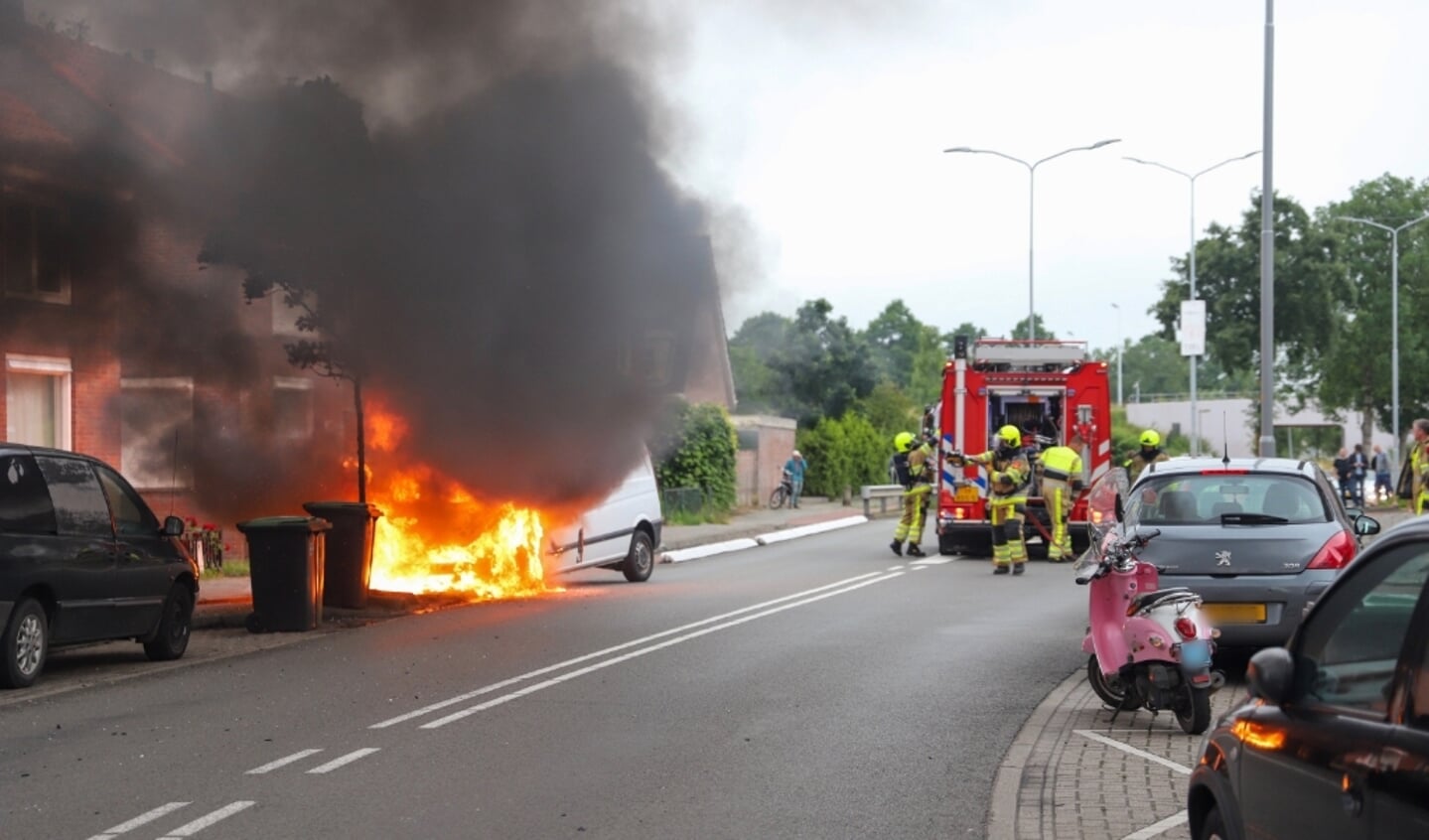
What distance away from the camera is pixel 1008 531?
19406 mm

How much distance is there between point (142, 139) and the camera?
15273 millimetres

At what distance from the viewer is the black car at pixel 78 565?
10.4 meters

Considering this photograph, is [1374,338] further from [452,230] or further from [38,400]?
[38,400]

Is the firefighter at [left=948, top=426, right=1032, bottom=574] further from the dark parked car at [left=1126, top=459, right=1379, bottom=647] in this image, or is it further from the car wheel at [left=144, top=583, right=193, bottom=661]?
the car wheel at [left=144, top=583, right=193, bottom=661]

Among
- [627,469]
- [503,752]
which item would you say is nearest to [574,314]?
[627,469]

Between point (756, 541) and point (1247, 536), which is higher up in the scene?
point (1247, 536)

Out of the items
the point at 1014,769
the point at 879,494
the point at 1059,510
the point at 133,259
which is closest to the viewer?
the point at 1014,769

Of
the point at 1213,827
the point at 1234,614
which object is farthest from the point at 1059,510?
the point at 1213,827

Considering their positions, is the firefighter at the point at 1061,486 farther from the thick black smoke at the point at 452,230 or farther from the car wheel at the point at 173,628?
the car wheel at the point at 173,628

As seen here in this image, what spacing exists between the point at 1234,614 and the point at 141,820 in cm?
676

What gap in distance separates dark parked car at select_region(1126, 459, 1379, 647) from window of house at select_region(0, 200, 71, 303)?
9.85 metres

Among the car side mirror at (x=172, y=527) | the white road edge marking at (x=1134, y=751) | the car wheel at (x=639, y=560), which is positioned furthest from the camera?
the car wheel at (x=639, y=560)

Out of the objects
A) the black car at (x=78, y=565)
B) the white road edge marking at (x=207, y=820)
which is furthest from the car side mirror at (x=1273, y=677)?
the black car at (x=78, y=565)

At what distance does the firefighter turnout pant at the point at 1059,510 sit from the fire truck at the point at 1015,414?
35 cm
